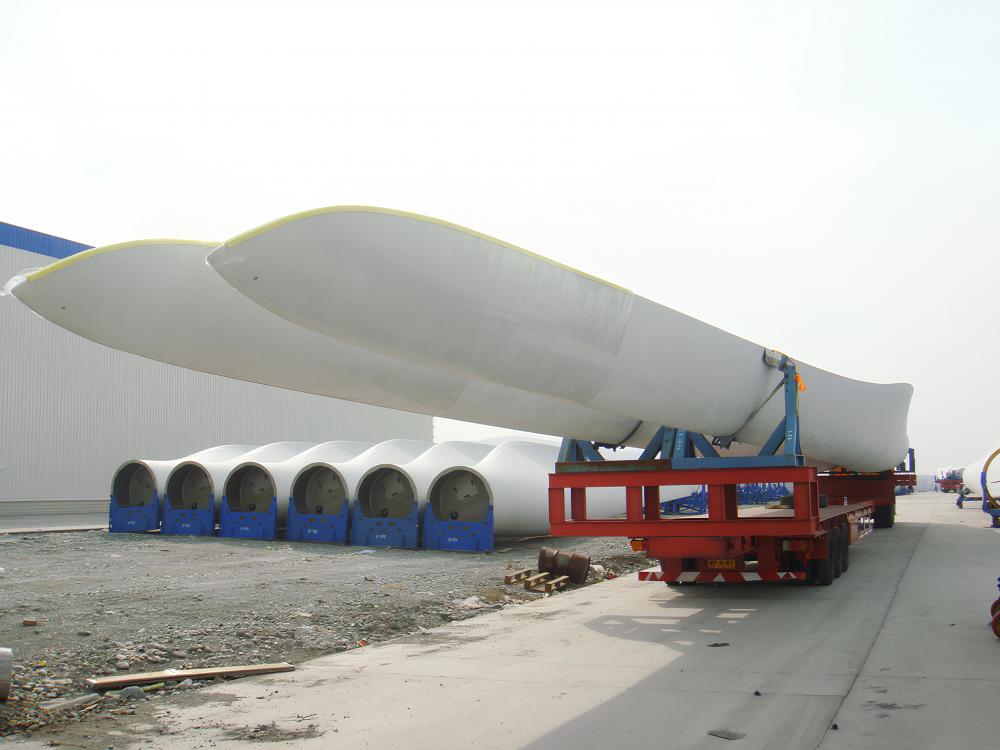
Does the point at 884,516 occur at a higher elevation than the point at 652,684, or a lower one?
higher

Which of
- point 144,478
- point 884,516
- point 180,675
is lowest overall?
point 180,675

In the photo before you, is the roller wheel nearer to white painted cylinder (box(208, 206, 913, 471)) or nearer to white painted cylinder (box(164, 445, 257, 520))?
white painted cylinder (box(208, 206, 913, 471))

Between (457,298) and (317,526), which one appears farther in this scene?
(317,526)

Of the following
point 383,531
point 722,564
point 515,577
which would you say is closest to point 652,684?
point 722,564

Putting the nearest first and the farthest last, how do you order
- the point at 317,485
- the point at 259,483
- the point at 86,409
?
the point at 317,485 → the point at 259,483 → the point at 86,409

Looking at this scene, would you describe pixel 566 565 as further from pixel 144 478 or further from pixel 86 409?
pixel 86 409

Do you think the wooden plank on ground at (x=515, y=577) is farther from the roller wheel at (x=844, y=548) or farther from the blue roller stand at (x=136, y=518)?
the blue roller stand at (x=136, y=518)

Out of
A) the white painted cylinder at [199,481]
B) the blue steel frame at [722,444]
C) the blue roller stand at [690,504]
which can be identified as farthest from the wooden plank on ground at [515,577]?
the blue roller stand at [690,504]

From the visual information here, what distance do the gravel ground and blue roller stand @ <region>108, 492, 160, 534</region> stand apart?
2948 millimetres

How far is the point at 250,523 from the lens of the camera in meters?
16.8

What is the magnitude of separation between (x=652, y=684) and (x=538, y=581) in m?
5.15

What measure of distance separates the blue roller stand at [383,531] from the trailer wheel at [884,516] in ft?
32.9

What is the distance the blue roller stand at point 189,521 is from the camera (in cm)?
1730


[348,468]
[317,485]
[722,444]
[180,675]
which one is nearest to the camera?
[180,675]
